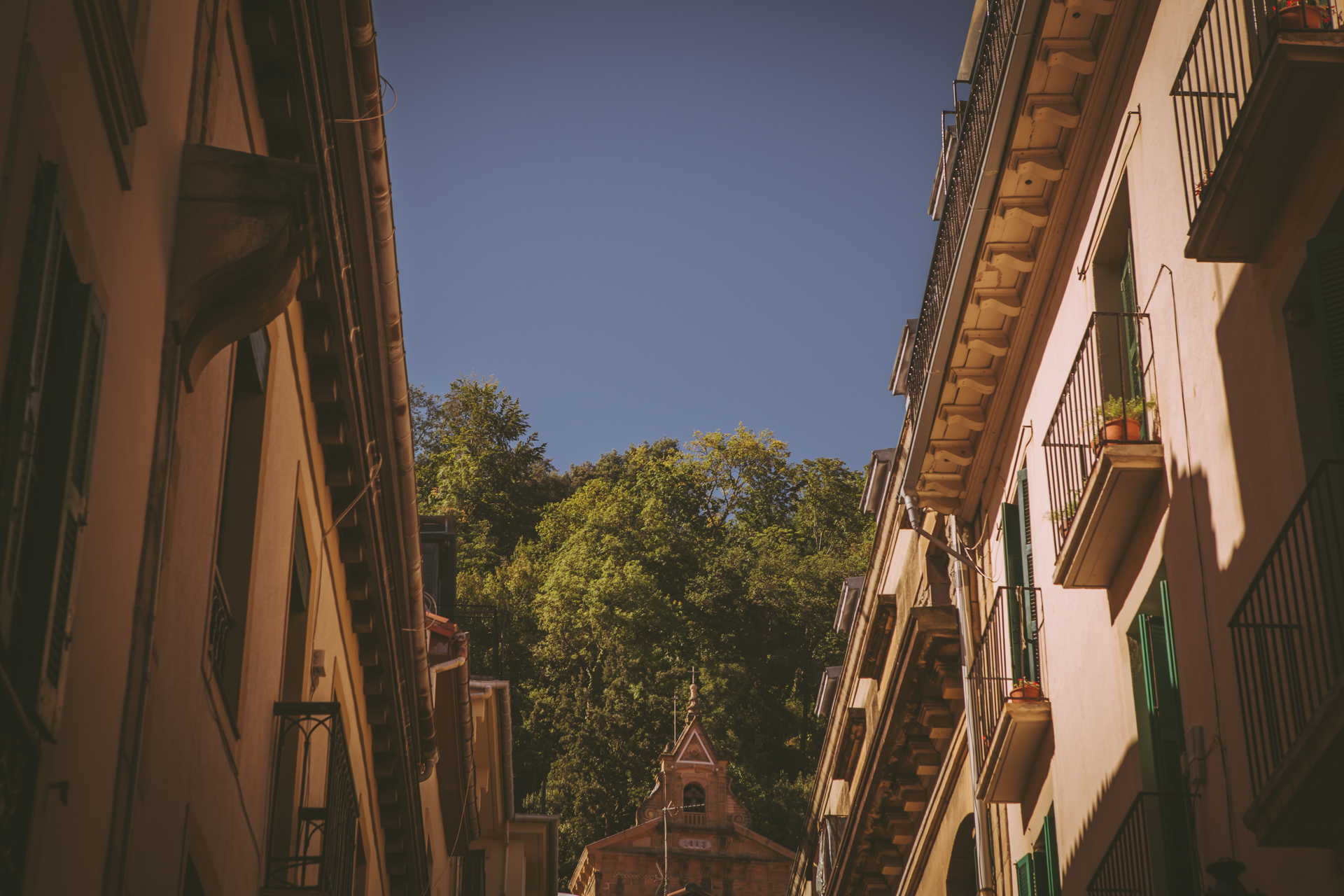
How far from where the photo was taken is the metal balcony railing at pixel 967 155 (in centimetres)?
1214

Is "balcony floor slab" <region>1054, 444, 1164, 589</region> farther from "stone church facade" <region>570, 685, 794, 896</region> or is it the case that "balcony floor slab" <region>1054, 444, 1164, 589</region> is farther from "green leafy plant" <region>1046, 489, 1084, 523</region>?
"stone church facade" <region>570, 685, 794, 896</region>

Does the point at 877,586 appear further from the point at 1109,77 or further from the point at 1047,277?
the point at 1109,77

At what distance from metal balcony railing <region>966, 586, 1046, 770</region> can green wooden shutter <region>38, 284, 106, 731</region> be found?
965 centimetres

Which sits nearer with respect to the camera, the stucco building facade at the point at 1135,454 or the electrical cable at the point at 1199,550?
the stucco building facade at the point at 1135,454

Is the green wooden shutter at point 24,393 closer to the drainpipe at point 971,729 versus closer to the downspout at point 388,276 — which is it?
the downspout at point 388,276

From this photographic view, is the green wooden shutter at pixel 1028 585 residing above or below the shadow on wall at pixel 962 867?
above

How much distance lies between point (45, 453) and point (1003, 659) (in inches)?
436

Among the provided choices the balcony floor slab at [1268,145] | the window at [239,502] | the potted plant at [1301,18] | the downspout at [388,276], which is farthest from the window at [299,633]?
the potted plant at [1301,18]

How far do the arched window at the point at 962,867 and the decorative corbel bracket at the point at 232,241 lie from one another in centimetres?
1301

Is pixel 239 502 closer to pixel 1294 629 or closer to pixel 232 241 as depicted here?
pixel 232 241

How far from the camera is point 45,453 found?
438 cm

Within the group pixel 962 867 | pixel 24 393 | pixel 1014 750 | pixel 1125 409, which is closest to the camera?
pixel 24 393

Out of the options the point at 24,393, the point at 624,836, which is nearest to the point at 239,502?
the point at 24,393

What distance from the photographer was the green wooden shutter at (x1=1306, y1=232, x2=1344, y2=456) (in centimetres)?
659
